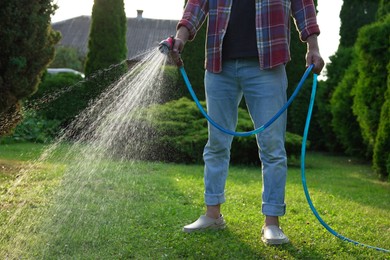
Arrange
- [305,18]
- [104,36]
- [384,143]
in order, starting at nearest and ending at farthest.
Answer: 1. [305,18]
2. [384,143]
3. [104,36]

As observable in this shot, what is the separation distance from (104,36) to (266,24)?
8.69m

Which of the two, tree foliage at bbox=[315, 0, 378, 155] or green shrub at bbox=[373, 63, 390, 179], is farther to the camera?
tree foliage at bbox=[315, 0, 378, 155]

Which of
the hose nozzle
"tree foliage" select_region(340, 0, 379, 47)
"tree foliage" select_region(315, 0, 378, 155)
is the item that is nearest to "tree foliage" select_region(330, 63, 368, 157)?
"tree foliage" select_region(315, 0, 378, 155)

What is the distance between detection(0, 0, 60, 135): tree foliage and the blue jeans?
3348 millimetres

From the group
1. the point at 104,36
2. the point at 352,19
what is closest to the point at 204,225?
the point at 104,36

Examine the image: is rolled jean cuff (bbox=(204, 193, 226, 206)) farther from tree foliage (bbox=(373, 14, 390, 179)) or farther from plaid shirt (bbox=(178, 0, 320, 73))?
tree foliage (bbox=(373, 14, 390, 179))

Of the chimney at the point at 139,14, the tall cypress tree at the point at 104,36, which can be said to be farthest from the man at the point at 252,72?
the chimney at the point at 139,14

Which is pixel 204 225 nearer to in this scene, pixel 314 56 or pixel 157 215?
pixel 157 215

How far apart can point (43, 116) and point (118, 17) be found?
8.33 ft

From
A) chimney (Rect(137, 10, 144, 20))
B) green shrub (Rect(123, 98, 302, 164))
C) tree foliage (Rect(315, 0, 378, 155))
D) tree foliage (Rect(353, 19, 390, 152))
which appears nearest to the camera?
tree foliage (Rect(353, 19, 390, 152))

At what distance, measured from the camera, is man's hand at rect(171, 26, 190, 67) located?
3352mm

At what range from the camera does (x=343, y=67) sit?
10.2 meters

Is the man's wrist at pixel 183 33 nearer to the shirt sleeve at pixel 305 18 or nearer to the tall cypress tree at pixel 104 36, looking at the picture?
the shirt sleeve at pixel 305 18

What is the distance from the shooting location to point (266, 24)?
328cm
